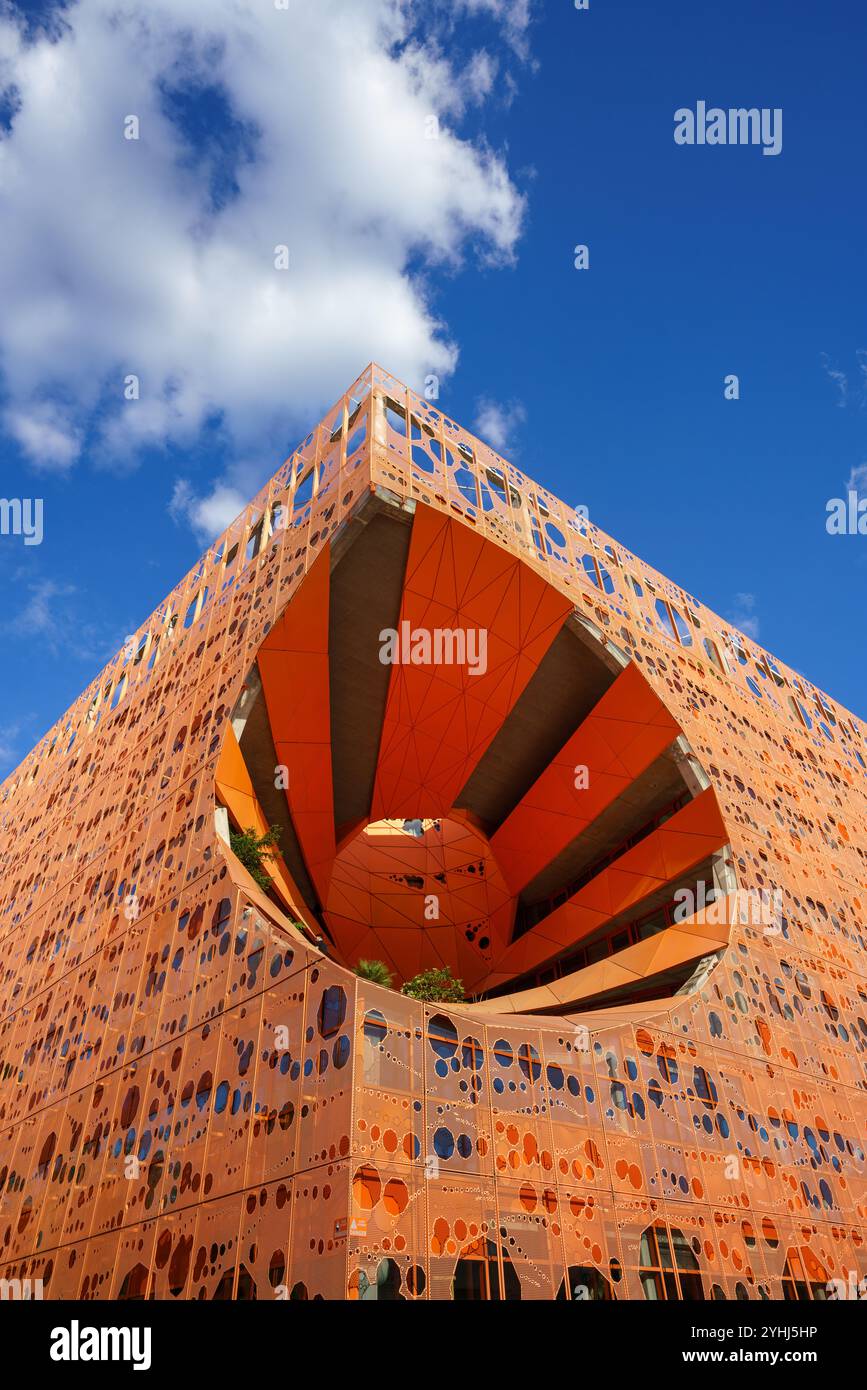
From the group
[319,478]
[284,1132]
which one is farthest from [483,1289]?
[319,478]

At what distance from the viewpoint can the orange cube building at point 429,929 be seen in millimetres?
10797

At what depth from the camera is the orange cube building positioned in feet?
35.4

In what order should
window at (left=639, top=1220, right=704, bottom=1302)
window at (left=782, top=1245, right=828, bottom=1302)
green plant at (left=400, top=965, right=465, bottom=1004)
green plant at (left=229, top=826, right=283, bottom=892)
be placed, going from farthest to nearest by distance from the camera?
green plant at (left=400, top=965, right=465, bottom=1004) < green plant at (left=229, top=826, right=283, bottom=892) < window at (left=782, top=1245, right=828, bottom=1302) < window at (left=639, top=1220, right=704, bottom=1302)

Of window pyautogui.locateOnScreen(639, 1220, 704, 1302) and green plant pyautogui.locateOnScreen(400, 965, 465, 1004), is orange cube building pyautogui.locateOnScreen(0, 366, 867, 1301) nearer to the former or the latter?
window pyautogui.locateOnScreen(639, 1220, 704, 1302)

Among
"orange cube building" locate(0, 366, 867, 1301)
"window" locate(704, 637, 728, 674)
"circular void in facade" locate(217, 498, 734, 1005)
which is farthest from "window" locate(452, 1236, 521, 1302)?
"window" locate(704, 637, 728, 674)

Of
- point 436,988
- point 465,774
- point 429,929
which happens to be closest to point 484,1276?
point 436,988

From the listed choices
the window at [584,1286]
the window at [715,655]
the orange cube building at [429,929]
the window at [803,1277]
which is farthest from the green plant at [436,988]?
the window at [715,655]

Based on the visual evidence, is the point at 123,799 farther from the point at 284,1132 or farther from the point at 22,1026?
the point at 284,1132

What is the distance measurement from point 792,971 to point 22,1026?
15492 millimetres

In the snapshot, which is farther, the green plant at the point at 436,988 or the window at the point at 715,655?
the window at the point at 715,655

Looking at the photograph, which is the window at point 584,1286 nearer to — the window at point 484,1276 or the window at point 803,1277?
the window at point 484,1276

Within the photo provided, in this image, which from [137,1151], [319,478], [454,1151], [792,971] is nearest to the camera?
[454,1151]

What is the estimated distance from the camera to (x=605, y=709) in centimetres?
2014
